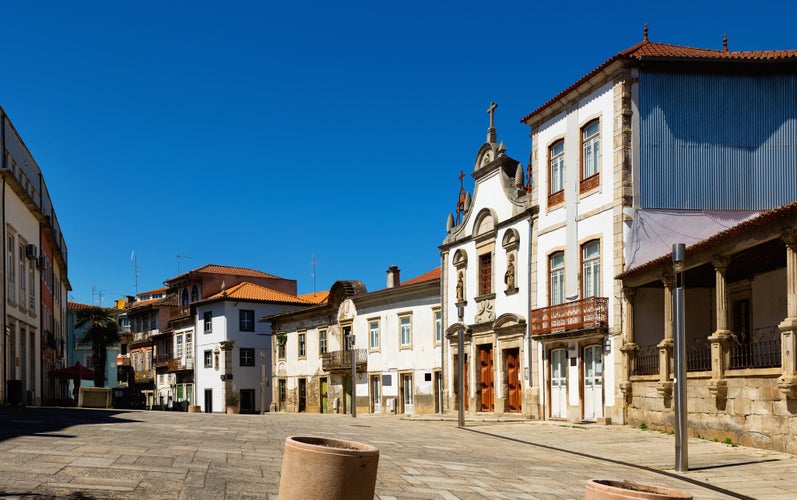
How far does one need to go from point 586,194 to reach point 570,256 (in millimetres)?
2040

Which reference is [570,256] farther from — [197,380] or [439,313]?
[197,380]

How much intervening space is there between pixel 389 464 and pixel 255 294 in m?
53.4

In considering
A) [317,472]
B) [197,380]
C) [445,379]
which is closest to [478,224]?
[445,379]

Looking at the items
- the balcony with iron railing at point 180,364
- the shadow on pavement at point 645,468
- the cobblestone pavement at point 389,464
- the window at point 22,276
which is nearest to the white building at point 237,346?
the balcony with iron railing at point 180,364

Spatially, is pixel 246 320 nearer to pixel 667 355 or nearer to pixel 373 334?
pixel 373 334

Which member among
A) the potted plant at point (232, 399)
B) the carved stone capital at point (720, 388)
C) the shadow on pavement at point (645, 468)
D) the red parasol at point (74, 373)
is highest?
the carved stone capital at point (720, 388)

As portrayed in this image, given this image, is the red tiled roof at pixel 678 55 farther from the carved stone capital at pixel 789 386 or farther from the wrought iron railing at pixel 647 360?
the carved stone capital at pixel 789 386

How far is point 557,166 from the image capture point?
29.1 metres

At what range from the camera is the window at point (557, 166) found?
28.7m

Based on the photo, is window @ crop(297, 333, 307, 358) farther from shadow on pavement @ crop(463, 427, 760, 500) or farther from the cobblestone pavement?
shadow on pavement @ crop(463, 427, 760, 500)

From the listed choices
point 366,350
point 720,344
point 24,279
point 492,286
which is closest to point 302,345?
point 366,350

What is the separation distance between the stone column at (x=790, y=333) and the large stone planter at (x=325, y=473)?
1151 cm

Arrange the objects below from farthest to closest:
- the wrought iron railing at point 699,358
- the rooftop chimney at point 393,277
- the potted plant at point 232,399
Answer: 1. the potted plant at point 232,399
2. the rooftop chimney at point 393,277
3. the wrought iron railing at point 699,358

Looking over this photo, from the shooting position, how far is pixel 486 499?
10.4 m
